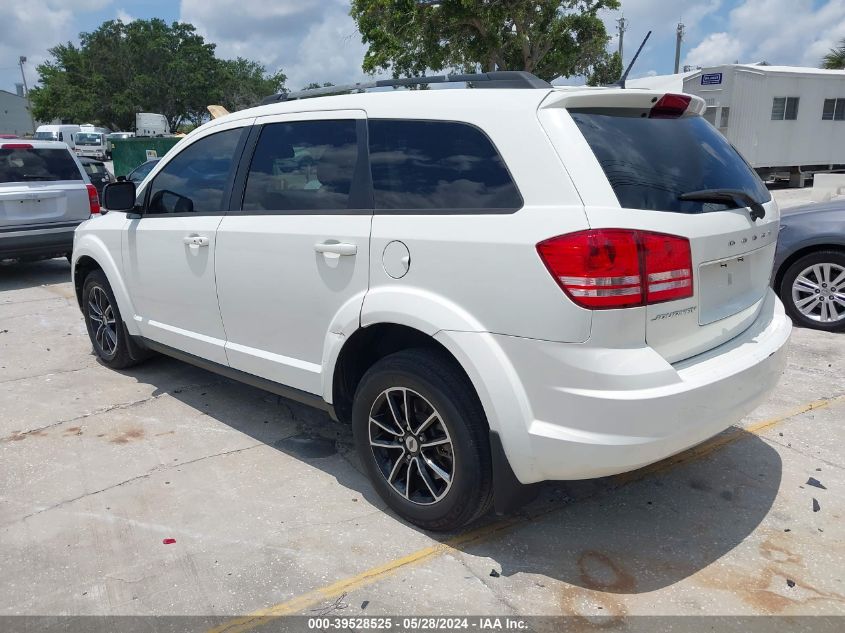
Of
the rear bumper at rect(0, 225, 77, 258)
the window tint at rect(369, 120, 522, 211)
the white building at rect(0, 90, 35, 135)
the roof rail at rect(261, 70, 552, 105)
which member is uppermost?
the white building at rect(0, 90, 35, 135)

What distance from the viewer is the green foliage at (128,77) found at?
6462 centimetres

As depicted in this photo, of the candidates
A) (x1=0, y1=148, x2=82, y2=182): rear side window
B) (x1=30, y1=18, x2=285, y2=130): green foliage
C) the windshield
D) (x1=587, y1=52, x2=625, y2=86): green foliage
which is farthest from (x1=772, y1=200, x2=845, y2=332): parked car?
(x1=30, y1=18, x2=285, y2=130): green foliage

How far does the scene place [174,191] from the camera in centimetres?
443

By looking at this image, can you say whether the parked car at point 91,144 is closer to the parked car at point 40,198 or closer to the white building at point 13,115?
the parked car at point 40,198

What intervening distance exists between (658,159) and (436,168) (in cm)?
91

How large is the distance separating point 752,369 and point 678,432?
554mm

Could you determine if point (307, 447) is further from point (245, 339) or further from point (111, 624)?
point (111, 624)

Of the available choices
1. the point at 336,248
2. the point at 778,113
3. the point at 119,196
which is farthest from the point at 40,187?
the point at 778,113

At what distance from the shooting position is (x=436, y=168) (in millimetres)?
2977

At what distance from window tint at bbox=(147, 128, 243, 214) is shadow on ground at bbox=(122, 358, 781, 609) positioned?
1440 millimetres

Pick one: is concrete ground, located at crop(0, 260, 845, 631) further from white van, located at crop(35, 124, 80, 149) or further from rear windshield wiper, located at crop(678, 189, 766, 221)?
white van, located at crop(35, 124, 80, 149)

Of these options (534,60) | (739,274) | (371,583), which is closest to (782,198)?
(534,60)

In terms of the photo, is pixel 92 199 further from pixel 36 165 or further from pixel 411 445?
pixel 411 445

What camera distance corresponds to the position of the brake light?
3.01 metres
